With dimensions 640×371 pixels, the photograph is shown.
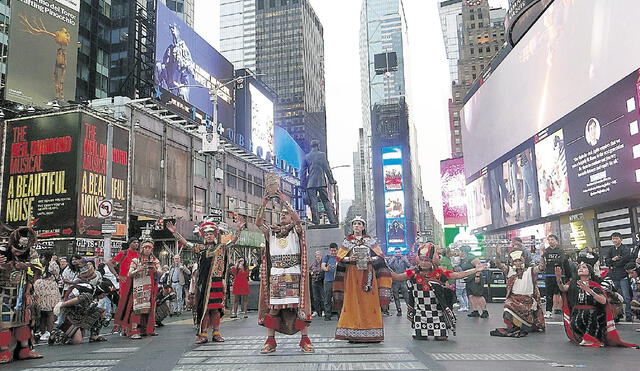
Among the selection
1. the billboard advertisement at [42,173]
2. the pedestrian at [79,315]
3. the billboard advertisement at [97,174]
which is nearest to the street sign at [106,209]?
the pedestrian at [79,315]

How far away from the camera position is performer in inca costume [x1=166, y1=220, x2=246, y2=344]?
8.05 metres

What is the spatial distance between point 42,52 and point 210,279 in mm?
24453

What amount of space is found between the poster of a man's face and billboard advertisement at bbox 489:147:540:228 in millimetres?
5194

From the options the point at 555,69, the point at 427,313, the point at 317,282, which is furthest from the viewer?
the point at 555,69

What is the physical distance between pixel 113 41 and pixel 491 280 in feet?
140

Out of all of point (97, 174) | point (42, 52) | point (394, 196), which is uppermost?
point (42, 52)

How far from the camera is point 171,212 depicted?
3375 cm

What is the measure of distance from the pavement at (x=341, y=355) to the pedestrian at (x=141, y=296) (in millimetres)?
513

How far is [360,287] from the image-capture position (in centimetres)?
758

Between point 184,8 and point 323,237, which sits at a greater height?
point 184,8

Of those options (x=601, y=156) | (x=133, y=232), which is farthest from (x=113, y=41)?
(x=601, y=156)

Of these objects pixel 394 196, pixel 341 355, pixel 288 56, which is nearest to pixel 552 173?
pixel 341 355

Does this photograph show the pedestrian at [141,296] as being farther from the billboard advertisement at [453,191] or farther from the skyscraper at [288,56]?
the skyscraper at [288,56]

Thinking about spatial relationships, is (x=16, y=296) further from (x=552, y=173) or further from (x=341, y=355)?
(x=552, y=173)
